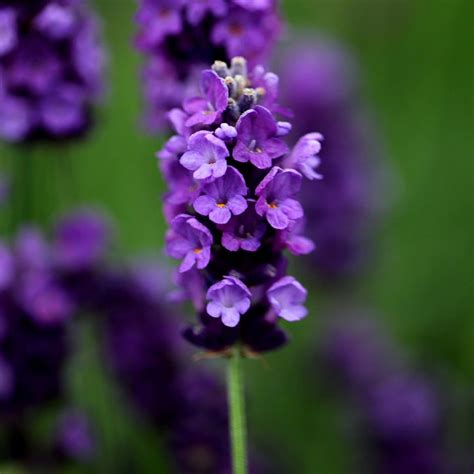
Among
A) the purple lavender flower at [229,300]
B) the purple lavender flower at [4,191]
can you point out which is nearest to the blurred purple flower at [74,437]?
the purple lavender flower at [4,191]

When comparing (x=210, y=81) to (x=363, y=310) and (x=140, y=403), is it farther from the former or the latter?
(x=363, y=310)

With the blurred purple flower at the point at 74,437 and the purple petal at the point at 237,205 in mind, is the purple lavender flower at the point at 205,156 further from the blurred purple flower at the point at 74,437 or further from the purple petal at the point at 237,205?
the blurred purple flower at the point at 74,437

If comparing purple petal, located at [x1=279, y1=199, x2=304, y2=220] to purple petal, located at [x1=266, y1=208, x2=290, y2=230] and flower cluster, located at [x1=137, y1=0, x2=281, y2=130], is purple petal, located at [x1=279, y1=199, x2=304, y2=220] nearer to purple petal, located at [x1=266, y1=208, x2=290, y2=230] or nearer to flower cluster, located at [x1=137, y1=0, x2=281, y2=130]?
purple petal, located at [x1=266, y1=208, x2=290, y2=230]

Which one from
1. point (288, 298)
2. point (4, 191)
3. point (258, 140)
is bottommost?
point (288, 298)

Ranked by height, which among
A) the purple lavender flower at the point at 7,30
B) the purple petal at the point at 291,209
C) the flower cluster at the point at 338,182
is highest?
the flower cluster at the point at 338,182

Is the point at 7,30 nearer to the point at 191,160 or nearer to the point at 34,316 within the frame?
the point at 34,316

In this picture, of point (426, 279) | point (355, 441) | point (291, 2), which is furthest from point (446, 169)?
point (355, 441)

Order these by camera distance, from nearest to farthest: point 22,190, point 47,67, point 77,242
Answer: point 47,67 → point 77,242 → point 22,190

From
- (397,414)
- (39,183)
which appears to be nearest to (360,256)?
(397,414)
